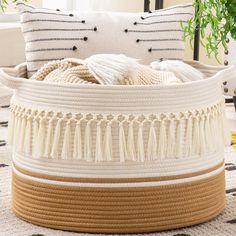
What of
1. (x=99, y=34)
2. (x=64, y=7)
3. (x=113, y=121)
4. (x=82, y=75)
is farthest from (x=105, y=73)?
(x=64, y=7)

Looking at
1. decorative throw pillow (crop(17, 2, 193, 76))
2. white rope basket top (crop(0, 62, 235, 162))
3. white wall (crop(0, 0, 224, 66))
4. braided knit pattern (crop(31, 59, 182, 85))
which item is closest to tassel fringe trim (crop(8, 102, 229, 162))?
white rope basket top (crop(0, 62, 235, 162))

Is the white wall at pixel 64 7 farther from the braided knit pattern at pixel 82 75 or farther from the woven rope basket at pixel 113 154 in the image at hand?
the woven rope basket at pixel 113 154

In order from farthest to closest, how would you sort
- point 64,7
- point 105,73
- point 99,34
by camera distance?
point 64,7, point 99,34, point 105,73

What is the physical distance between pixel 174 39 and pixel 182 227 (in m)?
0.70

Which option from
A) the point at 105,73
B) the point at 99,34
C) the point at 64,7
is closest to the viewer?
the point at 105,73

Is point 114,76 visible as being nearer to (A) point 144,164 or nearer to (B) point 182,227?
(A) point 144,164

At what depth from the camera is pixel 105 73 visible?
63.3 inches

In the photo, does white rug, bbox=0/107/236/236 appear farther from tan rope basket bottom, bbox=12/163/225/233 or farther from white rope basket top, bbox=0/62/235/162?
white rope basket top, bbox=0/62/235/162

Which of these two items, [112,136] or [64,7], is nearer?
[112,136]

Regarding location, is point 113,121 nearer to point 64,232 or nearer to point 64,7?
point 64,232

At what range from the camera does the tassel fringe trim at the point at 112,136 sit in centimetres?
147

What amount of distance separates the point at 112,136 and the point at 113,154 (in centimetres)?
4

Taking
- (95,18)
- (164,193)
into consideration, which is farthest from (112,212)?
(95,18)

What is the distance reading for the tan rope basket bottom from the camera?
151 cm
